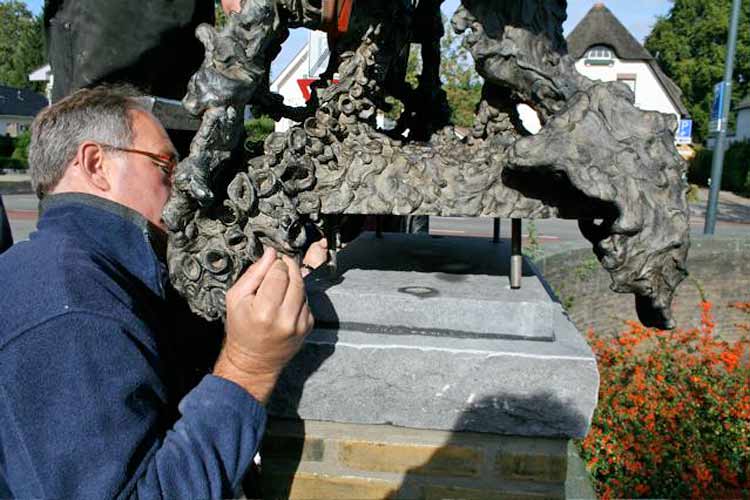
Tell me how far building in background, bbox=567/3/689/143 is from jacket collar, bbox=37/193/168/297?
33.5 meters

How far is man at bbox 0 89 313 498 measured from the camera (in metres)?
1.27

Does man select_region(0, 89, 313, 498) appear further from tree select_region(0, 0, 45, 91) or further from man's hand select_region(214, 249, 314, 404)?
tree select_region(0, 0, 45, 91)

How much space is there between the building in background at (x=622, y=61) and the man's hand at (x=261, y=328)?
33545mm

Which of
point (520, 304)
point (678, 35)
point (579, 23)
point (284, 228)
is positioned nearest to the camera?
point (284, 228)

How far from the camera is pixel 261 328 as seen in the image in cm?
157

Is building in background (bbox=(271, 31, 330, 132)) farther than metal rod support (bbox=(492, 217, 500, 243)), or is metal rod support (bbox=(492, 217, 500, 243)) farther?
building in background (bbox=(271, 31, 330, 132))

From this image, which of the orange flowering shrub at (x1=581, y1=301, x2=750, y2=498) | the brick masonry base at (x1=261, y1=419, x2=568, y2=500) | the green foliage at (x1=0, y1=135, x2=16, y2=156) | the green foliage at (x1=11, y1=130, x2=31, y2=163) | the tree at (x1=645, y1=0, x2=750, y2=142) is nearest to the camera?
the brick masonry base at (x1=261, y1=419, x2=568, y2=500)

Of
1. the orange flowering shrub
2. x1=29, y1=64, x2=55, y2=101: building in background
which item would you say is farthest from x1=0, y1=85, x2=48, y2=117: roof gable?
the orange flowering shrub

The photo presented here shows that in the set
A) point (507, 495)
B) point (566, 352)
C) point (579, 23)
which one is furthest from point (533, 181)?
point (579, 23)

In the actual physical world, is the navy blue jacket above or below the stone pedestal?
above

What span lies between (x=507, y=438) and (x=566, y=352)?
34cm

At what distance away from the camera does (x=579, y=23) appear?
115 feet

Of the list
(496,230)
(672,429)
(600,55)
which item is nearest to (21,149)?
(600,55)

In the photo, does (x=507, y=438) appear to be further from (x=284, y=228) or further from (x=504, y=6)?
(x=504, y=6)
